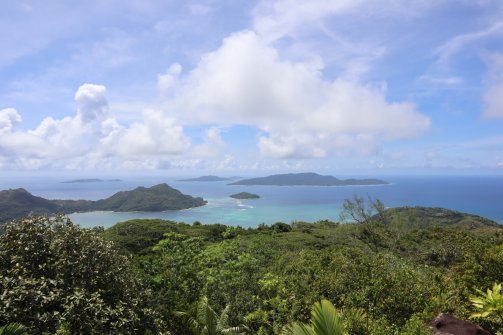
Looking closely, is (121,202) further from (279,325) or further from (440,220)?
(279,325)

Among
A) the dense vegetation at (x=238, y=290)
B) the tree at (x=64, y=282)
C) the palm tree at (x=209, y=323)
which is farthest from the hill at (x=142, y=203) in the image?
the tree at (x=64, y=282)

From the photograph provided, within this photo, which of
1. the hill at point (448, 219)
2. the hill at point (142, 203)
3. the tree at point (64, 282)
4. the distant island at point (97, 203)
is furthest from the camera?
the hill at point (142, 203)

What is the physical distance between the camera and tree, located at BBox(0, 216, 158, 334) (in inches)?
329

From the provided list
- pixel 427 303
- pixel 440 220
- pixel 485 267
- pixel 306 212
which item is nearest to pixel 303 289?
pixel 427 303

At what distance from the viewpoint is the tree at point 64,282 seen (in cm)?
835

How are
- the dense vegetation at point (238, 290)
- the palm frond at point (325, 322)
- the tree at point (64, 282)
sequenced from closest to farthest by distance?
the palm frond at point (325, 322), the tree at point (64, 282), the dense vegetation at point (238, 290)

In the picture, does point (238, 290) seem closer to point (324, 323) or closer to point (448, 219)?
point (324, 323)

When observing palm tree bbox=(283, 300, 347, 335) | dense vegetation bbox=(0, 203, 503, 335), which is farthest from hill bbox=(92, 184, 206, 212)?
palm tree bbox=(283, 300, 347, 335)

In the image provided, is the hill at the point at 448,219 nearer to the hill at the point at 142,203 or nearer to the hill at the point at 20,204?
the hill at the point at 142,203

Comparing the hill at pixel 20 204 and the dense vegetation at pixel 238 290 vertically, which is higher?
the dense vegetation at pixel 238 290

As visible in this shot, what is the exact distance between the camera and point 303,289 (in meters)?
12.8

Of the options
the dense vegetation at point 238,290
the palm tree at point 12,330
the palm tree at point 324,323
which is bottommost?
the dense vegetation at point 238,290

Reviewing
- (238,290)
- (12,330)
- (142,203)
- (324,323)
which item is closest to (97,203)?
(142,203)

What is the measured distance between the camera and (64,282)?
30.2 feet
